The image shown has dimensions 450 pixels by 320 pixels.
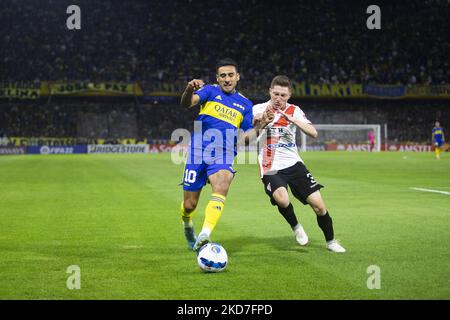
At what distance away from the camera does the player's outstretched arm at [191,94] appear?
7172 millimetres

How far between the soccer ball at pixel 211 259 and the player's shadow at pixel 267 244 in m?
1.46

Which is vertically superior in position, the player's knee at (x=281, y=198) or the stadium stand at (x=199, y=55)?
the stadium stand at (x=199, y=55)

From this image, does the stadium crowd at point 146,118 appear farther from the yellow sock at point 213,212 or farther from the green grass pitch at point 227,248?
the yellow sock at point 213,212

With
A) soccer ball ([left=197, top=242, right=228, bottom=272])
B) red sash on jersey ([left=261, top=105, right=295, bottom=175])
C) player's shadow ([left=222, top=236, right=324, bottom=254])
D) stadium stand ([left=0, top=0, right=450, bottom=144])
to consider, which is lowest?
player's shadow ([left=222, top=236, right=324, bottom=254])

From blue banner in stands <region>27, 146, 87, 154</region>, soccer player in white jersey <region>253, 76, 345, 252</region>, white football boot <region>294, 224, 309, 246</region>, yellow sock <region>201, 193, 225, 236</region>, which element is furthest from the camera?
blue banner in stands <region>27, 146, 87, 154</region>

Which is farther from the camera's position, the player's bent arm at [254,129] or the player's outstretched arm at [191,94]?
the player's bent arm at [254,129]

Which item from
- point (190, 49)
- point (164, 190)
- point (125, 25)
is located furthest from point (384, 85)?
point (164, 190)

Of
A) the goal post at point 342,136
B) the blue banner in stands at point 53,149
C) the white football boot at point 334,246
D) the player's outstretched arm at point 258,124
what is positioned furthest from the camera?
the goal post at point 342,136

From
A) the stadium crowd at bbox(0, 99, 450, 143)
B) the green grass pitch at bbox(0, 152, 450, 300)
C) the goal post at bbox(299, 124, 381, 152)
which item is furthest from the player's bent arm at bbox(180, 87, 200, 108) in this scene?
the goal post at bbox(299, 124, 381, 152)

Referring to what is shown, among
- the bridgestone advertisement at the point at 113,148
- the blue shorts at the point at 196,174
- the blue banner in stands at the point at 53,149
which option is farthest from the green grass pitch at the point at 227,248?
the bridgestone advertisement at the point at 113,148

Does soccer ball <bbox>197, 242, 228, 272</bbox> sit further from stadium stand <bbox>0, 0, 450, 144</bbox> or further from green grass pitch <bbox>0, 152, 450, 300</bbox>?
stadium stand <bbox>0, 0, 450, 144</bbox>

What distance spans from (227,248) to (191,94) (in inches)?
90.6

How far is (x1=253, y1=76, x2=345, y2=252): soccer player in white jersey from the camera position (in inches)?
331

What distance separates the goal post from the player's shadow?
148 feet
